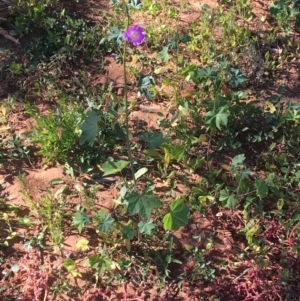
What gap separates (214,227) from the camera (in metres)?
3.24

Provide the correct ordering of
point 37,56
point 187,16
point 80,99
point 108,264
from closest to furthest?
1. point 108,264
2. point 80,99
3. point 37,56
4. point 187,16

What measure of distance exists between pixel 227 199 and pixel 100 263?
34.0 inches

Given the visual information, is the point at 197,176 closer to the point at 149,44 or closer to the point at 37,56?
the point at 149,44

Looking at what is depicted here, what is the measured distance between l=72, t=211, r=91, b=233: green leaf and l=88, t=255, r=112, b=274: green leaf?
0.22 metres

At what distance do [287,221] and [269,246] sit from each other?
230mm

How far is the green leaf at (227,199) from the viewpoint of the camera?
3.18 metres

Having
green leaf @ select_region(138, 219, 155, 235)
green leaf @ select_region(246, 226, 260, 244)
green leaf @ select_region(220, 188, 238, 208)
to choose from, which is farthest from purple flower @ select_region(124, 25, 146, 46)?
green leaf @ select_region(246, 226, 260, 244)

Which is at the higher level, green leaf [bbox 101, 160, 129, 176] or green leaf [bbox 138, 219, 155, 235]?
green leaf [bbox 101, 160, 129, 176]

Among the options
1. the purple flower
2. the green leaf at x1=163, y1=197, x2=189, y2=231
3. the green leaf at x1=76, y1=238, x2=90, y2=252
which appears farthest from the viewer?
the green leaf at x1=76, y1=238, x2=90, y2=252

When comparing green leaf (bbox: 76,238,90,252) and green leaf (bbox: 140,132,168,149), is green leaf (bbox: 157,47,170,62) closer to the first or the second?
green leaf (bbox: 140,132,168,149)

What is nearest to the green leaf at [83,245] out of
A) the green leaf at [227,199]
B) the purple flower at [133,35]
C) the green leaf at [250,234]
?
the green leaf at [227,199]

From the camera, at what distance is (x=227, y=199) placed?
10.5 feet

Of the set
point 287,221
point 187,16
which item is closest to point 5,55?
point 187,16

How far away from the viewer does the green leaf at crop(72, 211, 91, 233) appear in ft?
10.2
